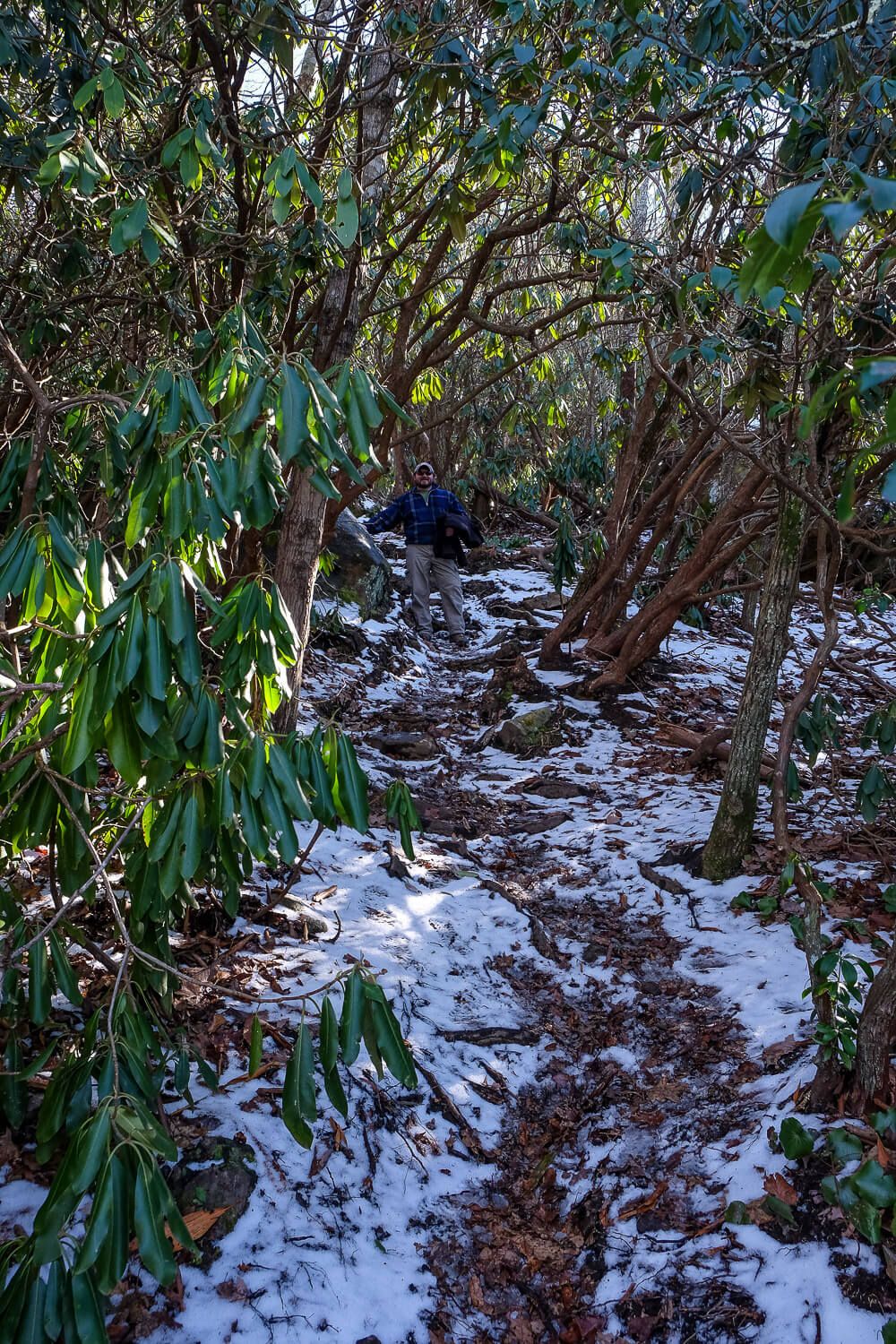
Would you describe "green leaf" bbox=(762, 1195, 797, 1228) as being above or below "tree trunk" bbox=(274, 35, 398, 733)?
below


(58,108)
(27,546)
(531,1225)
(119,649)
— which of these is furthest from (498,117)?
(531,1225)

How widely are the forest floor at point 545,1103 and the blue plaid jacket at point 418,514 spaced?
3.99m

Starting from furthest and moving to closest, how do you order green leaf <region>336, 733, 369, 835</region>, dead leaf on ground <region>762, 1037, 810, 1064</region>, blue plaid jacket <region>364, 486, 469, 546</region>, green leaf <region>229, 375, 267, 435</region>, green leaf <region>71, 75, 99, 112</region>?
blue plaid jacket <region>364, 486, 469, 546</region>
dead leaf on ground <region>762, 1037, 810, 1064</region>
green leaf <region>71, 75, 99, 112</region>
green leaf <region>336, 733, 369, 835</region>
green leaf <region>229, 375, 267, 435</region>

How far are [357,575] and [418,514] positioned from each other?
1.05 metres

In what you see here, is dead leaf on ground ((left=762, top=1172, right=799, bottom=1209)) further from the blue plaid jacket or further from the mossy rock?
the blue plaid jacket

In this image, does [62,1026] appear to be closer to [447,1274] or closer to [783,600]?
[447,1274]

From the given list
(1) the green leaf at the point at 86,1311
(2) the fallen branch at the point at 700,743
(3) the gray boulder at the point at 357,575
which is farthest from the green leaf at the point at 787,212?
(3) the gray boulder at the point at 357,575

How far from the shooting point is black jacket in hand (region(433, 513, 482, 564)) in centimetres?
930

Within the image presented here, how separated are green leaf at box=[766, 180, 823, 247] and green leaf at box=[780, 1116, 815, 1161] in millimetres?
2326

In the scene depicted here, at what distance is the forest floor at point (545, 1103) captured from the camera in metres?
2.22

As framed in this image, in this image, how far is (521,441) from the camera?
15.0 meters

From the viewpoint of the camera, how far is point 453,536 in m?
9.37

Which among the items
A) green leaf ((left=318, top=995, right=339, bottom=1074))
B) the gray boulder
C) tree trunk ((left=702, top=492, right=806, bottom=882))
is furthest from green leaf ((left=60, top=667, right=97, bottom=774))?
the gray boulder

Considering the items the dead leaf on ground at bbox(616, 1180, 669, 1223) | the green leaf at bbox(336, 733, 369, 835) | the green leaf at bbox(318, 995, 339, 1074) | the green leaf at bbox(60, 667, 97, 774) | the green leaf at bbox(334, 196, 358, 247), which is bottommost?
the dead leaf on ground at bbox(616, 1180, 669, 1223)
